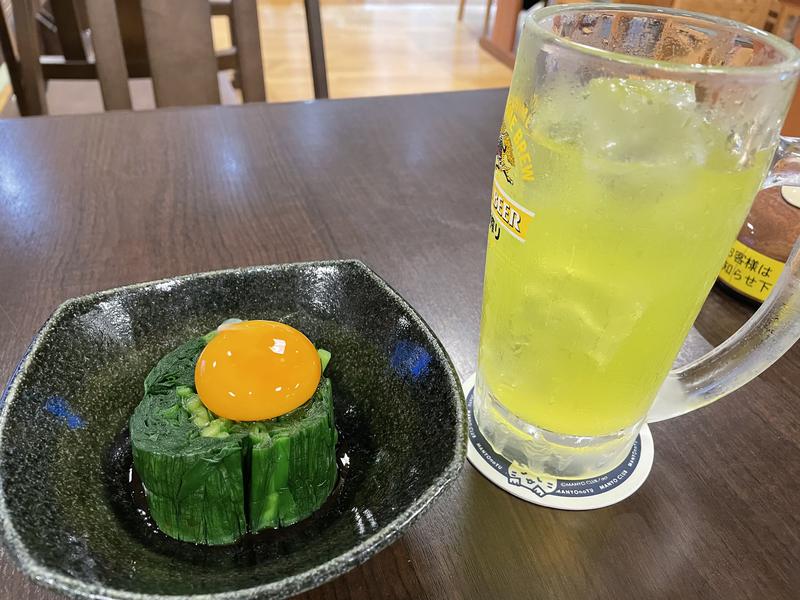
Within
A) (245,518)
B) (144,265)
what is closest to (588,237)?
(245,518)

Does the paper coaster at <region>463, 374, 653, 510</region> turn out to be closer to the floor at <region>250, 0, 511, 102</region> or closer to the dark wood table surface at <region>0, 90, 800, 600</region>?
Answer: the dark wood table surface at <region>0, 90, 800, 600</region>

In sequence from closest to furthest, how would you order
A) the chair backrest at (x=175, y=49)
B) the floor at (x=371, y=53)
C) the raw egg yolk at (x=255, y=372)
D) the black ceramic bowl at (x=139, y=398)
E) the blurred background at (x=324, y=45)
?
the black ceramic bowl at (x=139, y=398) < the raw egg yolk at (x=255, y=372) < the chair backrest at (x=175, y=49) < the blurred background at (x=324, y=45) < the floor at (x=371, y=53)

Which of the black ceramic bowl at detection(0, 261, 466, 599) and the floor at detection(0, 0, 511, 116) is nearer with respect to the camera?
the black ceramic bowl at detection(0, 261, 466, 599)

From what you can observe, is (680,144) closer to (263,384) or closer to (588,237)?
(588,237)

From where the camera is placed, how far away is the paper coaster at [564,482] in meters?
0.60

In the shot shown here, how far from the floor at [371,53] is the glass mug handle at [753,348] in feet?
8.56

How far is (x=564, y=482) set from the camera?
614 millimetres

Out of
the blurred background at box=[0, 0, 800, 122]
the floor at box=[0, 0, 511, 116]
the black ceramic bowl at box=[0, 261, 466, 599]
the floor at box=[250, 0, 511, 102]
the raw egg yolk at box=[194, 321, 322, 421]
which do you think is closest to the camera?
the black ceramic bowl at box=[0, 261, 466, 599]

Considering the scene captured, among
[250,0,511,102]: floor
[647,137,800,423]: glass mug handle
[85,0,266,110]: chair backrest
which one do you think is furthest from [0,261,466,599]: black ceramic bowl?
[250,0,511,102]: floor

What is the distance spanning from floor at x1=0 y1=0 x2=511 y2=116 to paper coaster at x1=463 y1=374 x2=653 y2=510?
2.54 metres

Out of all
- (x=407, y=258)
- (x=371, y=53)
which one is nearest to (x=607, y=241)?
(x=407, y=258)

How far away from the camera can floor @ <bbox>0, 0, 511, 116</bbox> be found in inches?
147

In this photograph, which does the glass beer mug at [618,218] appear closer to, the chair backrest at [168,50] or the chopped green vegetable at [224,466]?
the chopped green vegetable at [224,466]

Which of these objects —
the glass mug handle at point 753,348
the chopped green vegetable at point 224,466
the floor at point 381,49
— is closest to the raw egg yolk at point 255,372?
the chopped green vegetable at point 224,466
